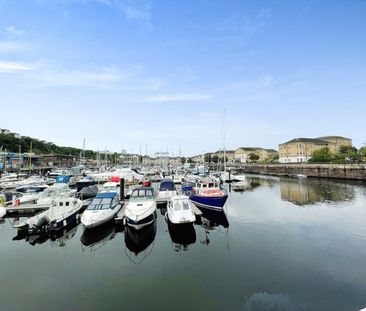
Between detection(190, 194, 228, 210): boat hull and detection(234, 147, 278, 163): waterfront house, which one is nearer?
detection(190, 194, 228, 210): boat hull

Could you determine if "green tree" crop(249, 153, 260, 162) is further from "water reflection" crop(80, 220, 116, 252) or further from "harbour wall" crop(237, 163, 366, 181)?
"water reflection" crop(80, 220, 116, 252)

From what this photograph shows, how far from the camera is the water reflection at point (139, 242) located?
15156mm

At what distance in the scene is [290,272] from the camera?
1270cm

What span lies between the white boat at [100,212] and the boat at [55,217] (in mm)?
2241

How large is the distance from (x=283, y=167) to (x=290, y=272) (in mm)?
87137

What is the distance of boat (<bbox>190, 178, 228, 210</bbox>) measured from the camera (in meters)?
26.6

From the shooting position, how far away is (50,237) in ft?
61.5

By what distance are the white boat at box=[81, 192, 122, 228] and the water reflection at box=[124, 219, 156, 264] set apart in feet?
7.44

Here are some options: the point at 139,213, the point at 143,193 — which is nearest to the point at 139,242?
the point at 139,213

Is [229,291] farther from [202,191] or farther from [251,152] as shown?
[251,152]

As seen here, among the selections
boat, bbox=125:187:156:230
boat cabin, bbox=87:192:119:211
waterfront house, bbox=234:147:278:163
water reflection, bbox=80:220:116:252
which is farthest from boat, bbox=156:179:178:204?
waterfront house, bbox=234:147:278:163

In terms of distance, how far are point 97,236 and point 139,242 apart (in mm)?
3889

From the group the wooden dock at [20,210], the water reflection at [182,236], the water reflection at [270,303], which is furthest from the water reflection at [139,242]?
the wooden dock at [20,210]

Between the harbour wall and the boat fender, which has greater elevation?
the harbour wall
